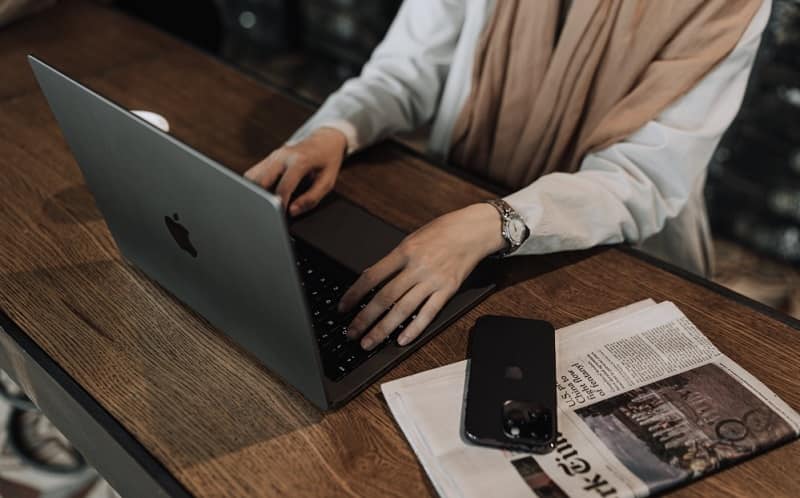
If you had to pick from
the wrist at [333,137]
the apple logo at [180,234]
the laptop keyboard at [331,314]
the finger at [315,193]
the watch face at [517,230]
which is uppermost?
the apple logo at [180,234]

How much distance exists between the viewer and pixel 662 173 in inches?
38.4

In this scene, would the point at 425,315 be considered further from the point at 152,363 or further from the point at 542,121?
the point at 542,121

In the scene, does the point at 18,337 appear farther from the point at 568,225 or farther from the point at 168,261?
the point at 568,225

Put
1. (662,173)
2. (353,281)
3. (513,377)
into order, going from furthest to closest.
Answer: (662,173)
(353,281)
(513,377)

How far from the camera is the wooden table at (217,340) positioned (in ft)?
2.15

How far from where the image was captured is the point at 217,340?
79 cm

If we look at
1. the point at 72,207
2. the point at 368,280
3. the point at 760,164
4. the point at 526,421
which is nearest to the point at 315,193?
the point at 368,280

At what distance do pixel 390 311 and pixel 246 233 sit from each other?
247mm

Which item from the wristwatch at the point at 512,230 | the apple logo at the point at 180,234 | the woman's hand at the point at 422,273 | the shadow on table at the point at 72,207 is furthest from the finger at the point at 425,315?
the shadow on table at the point at 72,207

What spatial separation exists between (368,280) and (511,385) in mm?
195

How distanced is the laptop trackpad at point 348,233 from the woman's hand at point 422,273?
73mm

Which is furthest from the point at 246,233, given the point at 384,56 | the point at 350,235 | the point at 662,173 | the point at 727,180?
the point at 727,180

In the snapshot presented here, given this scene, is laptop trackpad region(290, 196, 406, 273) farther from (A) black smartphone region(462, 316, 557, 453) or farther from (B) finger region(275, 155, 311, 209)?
(A) black smartphone region(462, 316, 557, 453)

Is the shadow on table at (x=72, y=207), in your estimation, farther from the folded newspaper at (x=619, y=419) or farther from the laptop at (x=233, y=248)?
the folded newspaper at (x=619, y=419)
